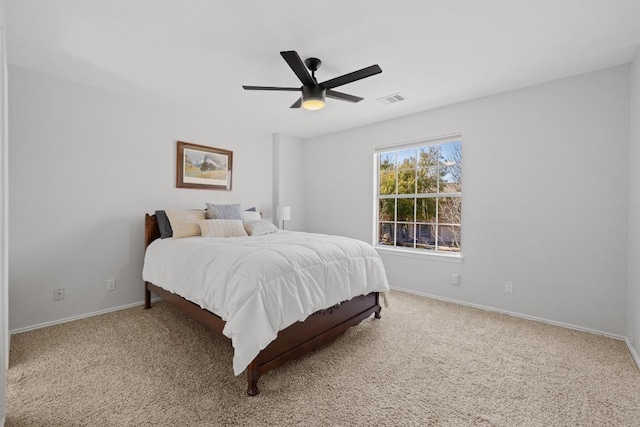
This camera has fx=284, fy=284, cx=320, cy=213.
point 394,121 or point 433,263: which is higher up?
point 394,121

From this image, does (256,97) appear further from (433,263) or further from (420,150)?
(433,263)

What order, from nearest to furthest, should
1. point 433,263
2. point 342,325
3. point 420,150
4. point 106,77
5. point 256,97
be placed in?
point 342,325 → point 106,77 → point 256,97 → point 433,263 → point 420,150

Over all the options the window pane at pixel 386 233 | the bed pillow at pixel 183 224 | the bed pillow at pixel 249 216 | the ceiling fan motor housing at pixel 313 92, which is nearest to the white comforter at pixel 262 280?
the bed pillow at pixel 183 224

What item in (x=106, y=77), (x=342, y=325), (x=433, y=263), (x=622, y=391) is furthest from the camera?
(x=433, y=263)

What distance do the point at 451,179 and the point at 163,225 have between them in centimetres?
353

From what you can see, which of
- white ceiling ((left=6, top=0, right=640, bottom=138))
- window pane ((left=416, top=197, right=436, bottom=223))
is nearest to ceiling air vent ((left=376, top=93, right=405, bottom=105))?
white ceiling ((left=6, top=0, right=640, bottom=138))

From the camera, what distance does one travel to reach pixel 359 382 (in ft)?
6.14

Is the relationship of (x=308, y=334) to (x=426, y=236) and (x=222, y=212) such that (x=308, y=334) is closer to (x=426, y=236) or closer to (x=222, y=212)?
(x=222, y=212)

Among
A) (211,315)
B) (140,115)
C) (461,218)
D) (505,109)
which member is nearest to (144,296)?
(211,315)

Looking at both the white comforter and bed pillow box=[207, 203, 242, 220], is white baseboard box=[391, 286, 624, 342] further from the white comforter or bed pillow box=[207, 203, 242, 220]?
bed pillow box=[207, 203, 242, 220]

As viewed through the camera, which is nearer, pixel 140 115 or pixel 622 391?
pixel 622 391

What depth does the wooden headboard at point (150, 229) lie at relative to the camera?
3.25m

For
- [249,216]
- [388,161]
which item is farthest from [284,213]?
[388,161]

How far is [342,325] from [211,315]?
107 cm
